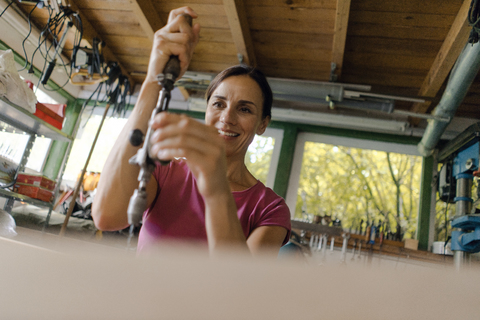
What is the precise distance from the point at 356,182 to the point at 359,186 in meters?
0.05

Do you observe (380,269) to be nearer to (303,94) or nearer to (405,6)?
(405,6)

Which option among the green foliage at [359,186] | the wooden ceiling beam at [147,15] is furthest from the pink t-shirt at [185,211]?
the green foliage at [359,186]

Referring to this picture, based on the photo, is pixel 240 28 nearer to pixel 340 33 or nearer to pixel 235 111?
pixel 340 33

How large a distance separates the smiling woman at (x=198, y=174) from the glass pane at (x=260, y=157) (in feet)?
8.44

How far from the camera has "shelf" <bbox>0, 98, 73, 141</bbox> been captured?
2.42 meters

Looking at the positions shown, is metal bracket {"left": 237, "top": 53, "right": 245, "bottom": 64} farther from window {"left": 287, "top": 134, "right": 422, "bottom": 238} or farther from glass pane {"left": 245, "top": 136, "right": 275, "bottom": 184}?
window {"left": 287, "top": 134, "right": 422, "bottom": 238}

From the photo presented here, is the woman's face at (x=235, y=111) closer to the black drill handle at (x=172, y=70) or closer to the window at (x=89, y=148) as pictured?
the black drill handle at (x=172, y=70)

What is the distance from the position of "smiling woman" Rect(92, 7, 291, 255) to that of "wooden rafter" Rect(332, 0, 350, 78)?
4.82 feet

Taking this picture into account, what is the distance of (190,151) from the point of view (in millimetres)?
512

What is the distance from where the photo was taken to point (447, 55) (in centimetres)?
261

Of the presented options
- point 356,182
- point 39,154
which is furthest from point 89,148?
point 356,182

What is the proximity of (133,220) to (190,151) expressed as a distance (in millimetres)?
120

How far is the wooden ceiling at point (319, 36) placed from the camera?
2523mm

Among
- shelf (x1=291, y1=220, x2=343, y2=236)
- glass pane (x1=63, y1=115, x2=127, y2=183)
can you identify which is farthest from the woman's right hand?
glass pane (x1=63, y1=115, x2=127, y2=183)
